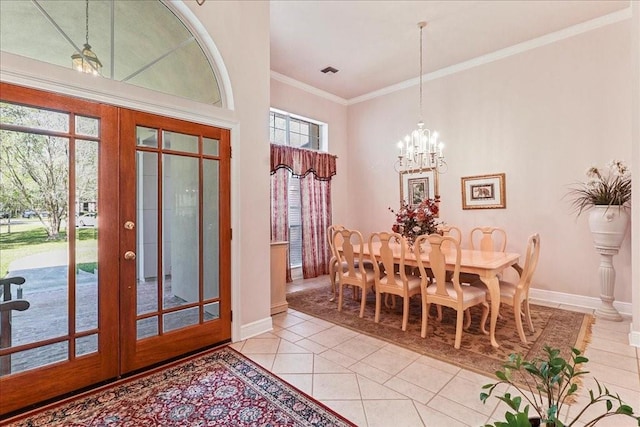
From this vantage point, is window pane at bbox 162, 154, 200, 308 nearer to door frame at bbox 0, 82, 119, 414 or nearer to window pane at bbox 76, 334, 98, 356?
door frame at bbox 0, 82, 119, 414

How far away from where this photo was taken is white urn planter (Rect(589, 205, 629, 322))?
337cm

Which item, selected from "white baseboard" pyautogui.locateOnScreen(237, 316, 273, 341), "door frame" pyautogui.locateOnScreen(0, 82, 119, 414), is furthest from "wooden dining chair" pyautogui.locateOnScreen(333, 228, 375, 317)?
"door frame" pyautogui.locateOnScreen(0, 82, 119, 414)

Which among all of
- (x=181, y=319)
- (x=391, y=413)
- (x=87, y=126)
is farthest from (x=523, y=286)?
(x=87, y=126)

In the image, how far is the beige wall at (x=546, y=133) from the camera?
12.0ft

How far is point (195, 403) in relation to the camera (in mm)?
2049

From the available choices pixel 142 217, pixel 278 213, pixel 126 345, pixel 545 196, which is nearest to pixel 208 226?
pixel 142 217

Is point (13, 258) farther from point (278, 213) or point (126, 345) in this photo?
point (278, 213)

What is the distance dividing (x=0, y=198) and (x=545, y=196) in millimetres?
5437

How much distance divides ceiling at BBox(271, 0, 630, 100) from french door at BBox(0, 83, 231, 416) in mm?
2012

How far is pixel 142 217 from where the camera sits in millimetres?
2473

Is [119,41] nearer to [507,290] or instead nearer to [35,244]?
[35,244]

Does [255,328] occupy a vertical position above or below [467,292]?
below

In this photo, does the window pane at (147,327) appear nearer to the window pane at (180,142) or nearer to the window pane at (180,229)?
the window pane at (180,229)

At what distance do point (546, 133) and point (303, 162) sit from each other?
3.59 meters
